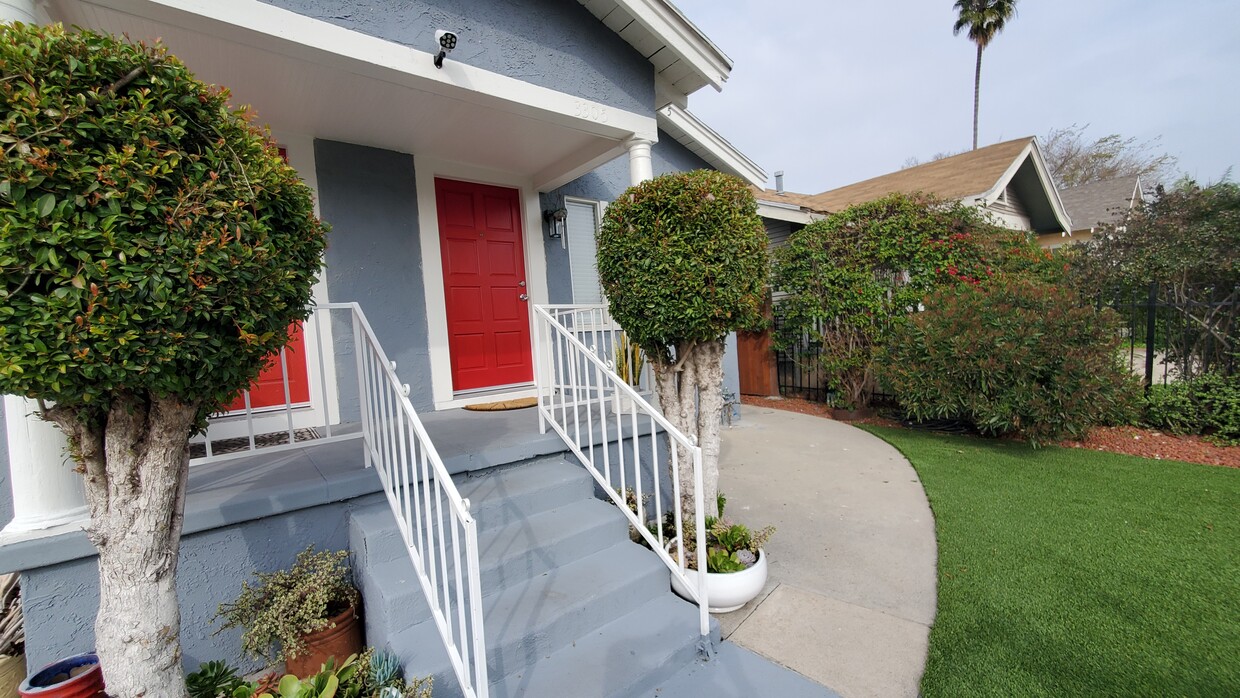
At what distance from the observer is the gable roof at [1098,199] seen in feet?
46.3

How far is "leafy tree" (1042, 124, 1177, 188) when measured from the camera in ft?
64.4

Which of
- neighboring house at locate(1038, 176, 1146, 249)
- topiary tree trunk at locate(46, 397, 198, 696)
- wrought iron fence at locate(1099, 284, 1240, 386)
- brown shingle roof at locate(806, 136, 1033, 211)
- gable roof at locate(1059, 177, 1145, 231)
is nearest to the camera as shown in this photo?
topiary tree trunk at locate(46, 397, 198, 696)

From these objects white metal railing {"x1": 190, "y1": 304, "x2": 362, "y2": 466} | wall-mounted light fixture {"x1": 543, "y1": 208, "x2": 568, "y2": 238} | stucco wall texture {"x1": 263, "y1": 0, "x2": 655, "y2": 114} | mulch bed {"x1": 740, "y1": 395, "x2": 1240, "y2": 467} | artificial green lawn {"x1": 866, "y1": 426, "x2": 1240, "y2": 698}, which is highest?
stucco wall texture {"x1": 263, "y1": 0, "x2": 655, "y2": 114}

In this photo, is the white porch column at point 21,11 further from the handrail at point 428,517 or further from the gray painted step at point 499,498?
the gray painted step at point 499,498

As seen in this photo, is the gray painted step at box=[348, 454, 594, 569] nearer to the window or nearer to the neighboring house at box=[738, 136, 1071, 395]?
the window

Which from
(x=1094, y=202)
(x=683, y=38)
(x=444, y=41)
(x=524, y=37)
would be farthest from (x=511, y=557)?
(x=1094, y=202)

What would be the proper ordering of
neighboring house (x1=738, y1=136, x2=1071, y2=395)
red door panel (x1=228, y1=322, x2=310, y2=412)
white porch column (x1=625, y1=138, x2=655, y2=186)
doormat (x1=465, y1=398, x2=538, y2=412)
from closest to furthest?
red door panel (x1=228, y1=322, x2=310, y2=412)
white porch column (x1=625, y1=138, x2=655, y2=186)
doormat (x1=465, y1=398, x2=538, y2=412)
neighboring house (x1=738, y1=136, x2=1071, y2=395)

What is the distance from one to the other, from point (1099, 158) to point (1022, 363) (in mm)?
24381

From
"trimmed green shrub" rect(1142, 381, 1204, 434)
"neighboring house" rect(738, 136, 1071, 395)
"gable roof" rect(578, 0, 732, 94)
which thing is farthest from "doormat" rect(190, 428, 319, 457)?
"trimmed green shrub" rect(1142, 381, 1204, 434)

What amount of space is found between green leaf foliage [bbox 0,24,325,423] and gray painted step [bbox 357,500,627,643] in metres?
1.18

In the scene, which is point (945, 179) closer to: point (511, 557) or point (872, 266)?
point (872, 266)

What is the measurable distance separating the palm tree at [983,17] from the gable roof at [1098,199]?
5976mm

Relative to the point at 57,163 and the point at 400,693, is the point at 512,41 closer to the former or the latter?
the point at 57,163

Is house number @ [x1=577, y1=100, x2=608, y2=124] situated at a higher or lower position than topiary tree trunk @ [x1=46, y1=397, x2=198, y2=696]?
higher
